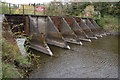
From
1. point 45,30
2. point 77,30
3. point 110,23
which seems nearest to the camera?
point 45,30

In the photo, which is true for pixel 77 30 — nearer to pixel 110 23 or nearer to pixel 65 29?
pixel 65 29

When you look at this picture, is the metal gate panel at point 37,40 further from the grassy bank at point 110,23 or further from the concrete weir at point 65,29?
the grassy bank at point 110,23

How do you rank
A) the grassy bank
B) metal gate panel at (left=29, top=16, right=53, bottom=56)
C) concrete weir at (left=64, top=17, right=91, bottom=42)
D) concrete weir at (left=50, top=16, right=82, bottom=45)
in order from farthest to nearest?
1. the grassy bank
2. concrete weir at (left=64, top=17, right=91, bottom=42)
3. concrete weir at (left=50, top=16, right=82, bottom=45)
4. metal gate panel at (left=29, top=16, right=53, bottom=56)

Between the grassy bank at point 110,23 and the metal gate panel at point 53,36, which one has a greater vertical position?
the grassy bank at point 110,23

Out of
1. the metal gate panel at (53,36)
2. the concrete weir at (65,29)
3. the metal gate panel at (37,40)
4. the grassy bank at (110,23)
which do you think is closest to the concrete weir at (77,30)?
the concrete weir at (65,29)

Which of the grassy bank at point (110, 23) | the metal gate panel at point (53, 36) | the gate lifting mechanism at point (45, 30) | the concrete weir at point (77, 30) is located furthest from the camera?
the grassy bank at point (110, 23)

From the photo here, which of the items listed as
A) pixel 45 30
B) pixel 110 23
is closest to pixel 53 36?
pixel 45 30

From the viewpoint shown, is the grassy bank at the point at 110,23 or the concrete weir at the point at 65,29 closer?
the concrete weir at the point at 65,29

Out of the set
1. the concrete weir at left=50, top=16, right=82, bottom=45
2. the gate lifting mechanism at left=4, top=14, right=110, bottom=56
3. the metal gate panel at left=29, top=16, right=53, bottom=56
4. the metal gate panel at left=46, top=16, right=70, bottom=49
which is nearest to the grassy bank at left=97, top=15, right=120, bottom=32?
the gate lifting mechanism at left=4, top=14, right=110, bottom=56

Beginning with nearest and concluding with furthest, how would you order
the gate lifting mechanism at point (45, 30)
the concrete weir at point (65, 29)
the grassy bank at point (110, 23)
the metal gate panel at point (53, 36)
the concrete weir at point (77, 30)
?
the gate lifting mechanism at point (45, 30), the metal gate panel at point (53, 36), the concrete weir at point (65, 29), the concrete weir at point (77, 30), the grassy bank at point (110, 23)

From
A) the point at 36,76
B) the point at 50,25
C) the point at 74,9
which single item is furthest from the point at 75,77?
the point at 74,9

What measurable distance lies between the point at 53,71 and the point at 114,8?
78.3 ft

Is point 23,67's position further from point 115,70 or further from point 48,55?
point 115,70

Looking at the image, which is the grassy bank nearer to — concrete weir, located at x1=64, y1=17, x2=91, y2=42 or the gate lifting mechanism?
the gate lifting mechanism
